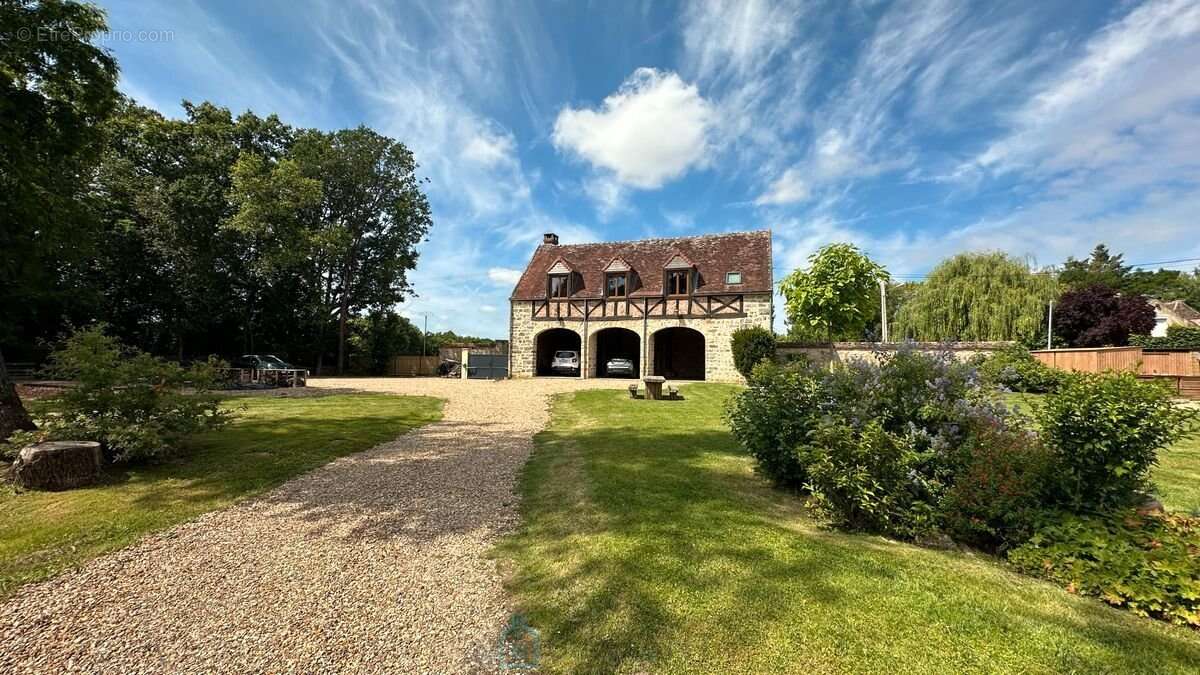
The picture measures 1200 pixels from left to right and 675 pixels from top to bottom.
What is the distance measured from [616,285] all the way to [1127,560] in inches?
835

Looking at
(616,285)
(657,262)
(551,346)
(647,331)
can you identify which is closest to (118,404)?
(647,331)

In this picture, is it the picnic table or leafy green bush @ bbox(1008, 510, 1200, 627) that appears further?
the picnic table

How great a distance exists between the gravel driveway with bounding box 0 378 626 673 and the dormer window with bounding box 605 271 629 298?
61.9 ft

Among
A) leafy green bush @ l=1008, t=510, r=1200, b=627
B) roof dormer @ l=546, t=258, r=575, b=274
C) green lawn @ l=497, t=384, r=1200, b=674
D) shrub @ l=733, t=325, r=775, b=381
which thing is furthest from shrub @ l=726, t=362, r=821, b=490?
roof dormer @ l=546, t=258, r=575, b=274

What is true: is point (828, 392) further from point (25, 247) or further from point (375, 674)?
point (25, 247)

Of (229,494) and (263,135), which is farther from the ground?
(263,135)

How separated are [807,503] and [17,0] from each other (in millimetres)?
11867

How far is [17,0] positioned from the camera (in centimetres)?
655

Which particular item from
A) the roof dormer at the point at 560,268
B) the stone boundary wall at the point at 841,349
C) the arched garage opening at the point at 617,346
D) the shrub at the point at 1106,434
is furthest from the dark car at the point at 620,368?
the shrub at the point at 1106,434

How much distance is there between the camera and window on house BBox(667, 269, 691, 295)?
74.4 feet

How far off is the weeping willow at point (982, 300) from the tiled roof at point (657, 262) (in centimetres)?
967

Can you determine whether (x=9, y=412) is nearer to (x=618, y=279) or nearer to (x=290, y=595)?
(x=290, y=595)

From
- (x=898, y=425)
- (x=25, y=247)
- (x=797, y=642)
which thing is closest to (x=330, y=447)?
(x=25, y=247)

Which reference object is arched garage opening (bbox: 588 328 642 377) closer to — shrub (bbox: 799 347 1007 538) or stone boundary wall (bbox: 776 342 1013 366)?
stone boundary wall (bbox: 776 342 1013 366)
